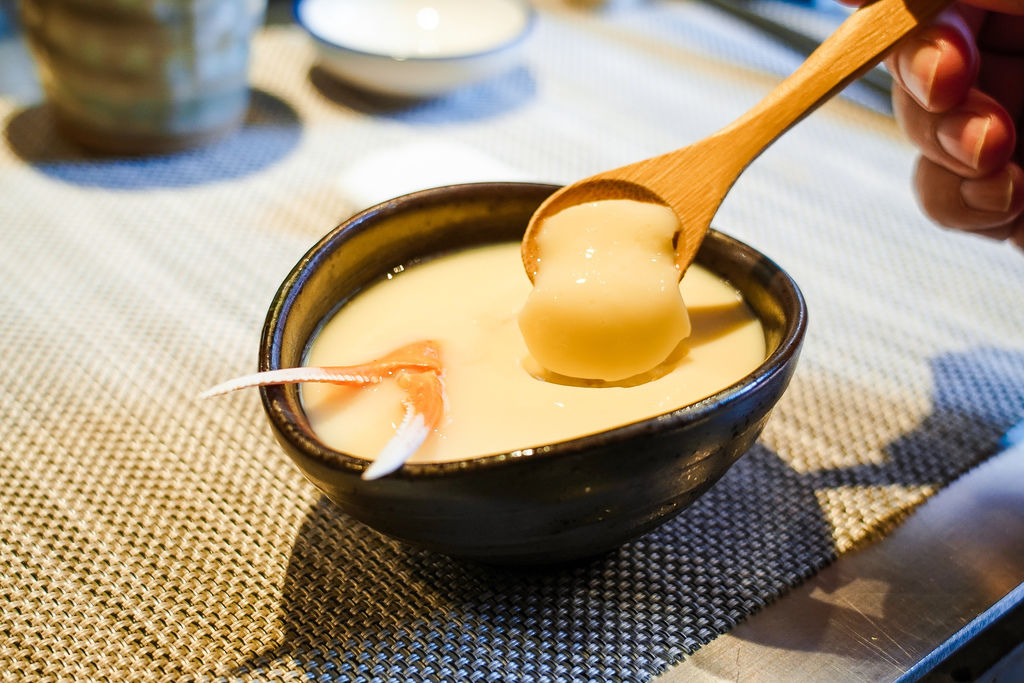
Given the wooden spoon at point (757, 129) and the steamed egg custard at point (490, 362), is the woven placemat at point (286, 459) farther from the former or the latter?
the wooden spoon at point (757, 129)

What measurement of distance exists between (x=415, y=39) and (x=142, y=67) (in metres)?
0.52

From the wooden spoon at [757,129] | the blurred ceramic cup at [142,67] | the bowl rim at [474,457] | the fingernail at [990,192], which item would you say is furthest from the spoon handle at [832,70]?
the blurred ceramic cup at [142,67]

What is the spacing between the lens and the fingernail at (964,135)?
903 mm

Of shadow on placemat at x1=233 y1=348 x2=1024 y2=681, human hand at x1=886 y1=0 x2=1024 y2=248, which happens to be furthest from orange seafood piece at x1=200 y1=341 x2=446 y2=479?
human hand at x1=886 y1=0 x2=1024 y2=248

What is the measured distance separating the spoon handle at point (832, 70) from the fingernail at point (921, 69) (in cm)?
13

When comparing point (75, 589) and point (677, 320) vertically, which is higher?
point (677, 320)

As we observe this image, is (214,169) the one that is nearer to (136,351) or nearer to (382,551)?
(136,351)

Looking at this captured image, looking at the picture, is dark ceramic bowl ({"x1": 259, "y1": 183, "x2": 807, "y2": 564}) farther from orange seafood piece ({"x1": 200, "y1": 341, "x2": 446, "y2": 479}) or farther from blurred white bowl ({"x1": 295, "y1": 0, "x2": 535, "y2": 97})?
blurred white bowl ({"x1": 295, "y1": 0, "x2": 535, "y2": 97})

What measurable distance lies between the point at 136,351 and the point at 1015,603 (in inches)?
34.4

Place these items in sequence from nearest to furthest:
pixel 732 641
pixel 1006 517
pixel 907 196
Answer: pixel 732 641 < pixel 1006 517 < pixel 907 196

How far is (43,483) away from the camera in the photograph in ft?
2.68

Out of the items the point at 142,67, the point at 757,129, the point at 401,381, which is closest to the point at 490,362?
the point at 401,381

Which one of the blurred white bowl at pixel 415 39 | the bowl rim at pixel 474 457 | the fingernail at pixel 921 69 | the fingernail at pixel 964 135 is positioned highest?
the fingernail at pixel 921 69

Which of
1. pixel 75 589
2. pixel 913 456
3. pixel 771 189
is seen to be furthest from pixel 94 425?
pixel 771 189
